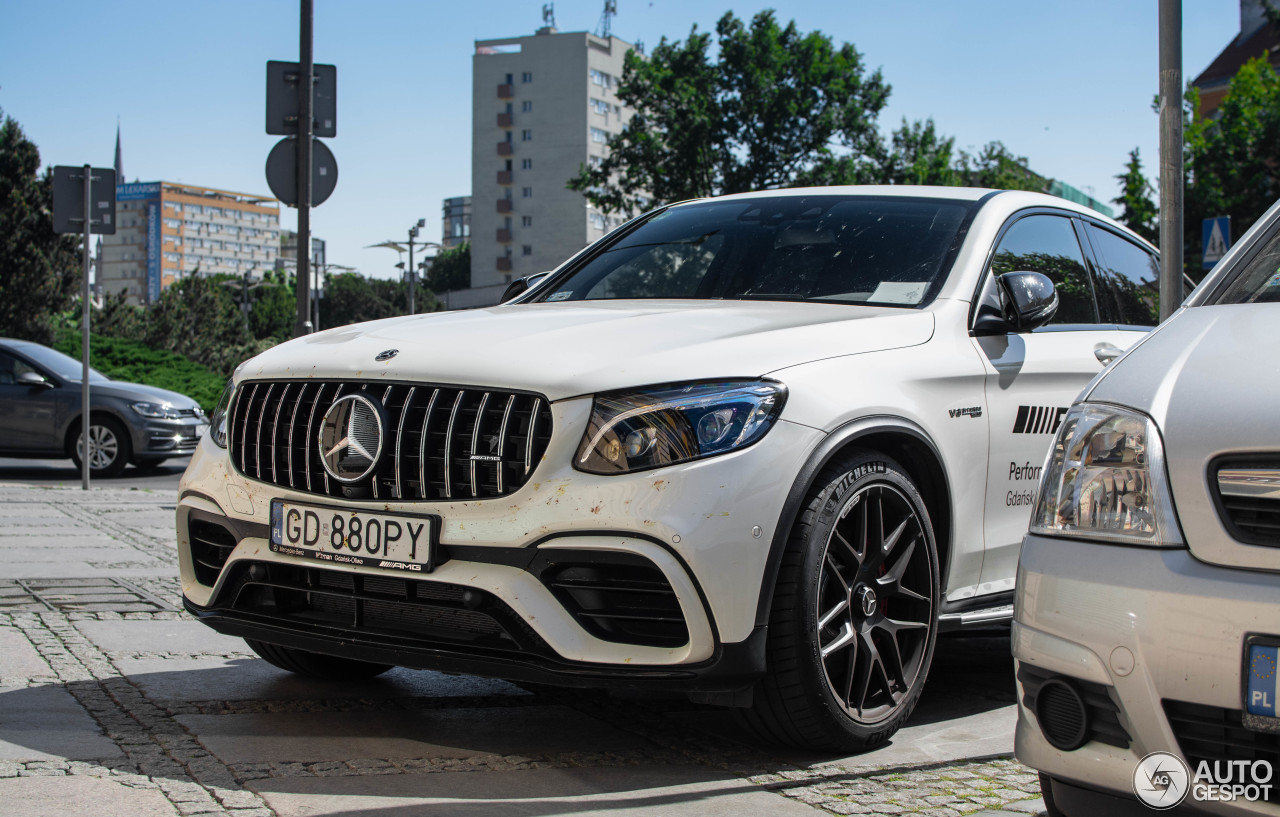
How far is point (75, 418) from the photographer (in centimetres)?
1438

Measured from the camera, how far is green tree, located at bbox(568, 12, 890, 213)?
48.6 m

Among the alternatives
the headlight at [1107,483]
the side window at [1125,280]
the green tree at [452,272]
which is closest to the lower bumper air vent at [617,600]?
the headlight at [1107,483]

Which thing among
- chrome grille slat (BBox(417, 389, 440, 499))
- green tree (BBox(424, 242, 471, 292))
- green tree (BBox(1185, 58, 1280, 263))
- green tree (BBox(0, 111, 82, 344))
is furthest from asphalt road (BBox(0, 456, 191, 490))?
green tree (BBox(424, 242, 471, 292))

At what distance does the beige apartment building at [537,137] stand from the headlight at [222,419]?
347 feet

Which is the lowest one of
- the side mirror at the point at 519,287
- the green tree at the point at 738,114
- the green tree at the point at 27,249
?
the side mirror at the point at 519,287

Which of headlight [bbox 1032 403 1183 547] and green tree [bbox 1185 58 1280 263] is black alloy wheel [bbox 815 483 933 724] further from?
green tree [bbox 1185 58 1280 263]

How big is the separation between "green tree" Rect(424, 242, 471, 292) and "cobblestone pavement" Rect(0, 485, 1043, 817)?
426ft

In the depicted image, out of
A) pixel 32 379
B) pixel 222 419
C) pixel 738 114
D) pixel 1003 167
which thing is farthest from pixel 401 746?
pixel 1003 167

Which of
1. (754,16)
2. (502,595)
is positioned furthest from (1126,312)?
(754,16)

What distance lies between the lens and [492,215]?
380 ft

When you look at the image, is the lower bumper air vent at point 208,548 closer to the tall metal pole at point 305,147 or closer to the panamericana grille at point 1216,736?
the panamericana grille at point 1216,736

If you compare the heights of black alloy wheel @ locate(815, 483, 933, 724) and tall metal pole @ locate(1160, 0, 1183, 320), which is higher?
tall metal pole @ locate(1160, 0, 1183, 320)

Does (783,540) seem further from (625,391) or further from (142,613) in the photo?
(142,613)

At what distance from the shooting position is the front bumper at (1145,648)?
226 cm
